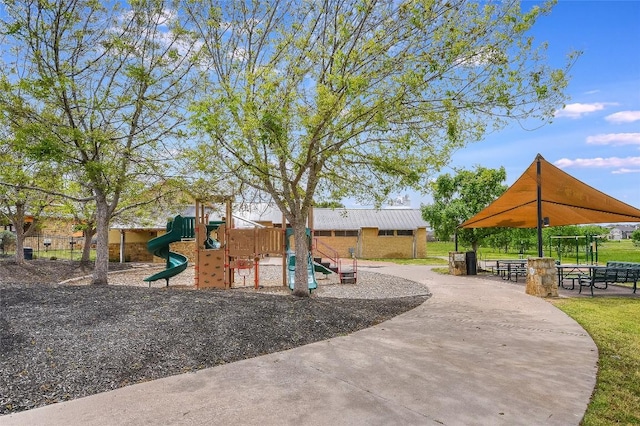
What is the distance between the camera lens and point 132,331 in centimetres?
603

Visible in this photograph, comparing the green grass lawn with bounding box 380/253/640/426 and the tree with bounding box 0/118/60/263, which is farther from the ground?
the tree with bounding box 0/118/60/263

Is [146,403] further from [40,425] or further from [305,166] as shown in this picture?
[305,166]

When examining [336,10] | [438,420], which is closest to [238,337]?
[438,420]

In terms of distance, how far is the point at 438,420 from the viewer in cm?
373

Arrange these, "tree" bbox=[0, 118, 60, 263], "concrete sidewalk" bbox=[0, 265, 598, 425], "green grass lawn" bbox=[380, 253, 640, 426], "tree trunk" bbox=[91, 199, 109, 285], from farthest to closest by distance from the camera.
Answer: "tree" bbox=[0, 118, 60, 263], "tree trunk" bbox=[91, 199, 109, 285], "green grass lawn" bbox=[380, 253, 640, 426], "concrete sidewalk" bbox=[0, 265, 598, 425]

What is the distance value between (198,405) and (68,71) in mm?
9147

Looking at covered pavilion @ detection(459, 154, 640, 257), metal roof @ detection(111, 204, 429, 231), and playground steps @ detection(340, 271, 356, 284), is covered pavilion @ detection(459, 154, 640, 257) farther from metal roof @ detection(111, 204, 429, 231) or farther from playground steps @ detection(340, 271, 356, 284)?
metal roof @ detection(111, 204, 429, 231)

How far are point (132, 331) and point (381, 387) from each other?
3601 mm

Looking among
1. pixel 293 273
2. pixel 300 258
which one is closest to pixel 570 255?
pixel 293 273

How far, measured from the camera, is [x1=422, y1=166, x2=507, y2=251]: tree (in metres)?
20.4

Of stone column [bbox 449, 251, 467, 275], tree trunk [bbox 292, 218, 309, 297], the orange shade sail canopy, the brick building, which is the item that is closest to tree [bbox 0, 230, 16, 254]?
the brick building

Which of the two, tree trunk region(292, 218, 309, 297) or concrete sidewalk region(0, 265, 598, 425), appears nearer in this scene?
concrete sidewalk region(0, 265, 598, 425)

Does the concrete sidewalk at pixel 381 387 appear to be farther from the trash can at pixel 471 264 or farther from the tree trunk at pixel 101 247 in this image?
the trash can at pixel 471 264

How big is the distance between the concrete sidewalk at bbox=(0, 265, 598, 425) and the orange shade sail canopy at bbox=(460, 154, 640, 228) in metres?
6.64
